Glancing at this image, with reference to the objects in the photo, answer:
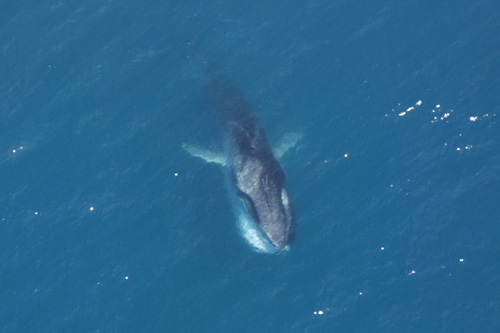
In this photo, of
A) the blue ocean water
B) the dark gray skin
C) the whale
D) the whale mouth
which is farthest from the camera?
the whale mouth

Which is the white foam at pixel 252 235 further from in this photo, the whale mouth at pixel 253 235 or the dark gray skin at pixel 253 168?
the dark gray skin at pixel 253 168

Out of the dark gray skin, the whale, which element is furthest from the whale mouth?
the dark gray skin

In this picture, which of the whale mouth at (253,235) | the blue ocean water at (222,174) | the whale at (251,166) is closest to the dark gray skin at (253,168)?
the whale at (251,166)

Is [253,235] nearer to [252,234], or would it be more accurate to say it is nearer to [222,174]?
[252,234]

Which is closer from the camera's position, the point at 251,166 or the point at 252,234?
the point at 252,234

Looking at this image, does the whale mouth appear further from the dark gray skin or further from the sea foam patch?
the dark gray skin

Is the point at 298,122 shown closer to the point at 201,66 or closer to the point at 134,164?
the point at 201,66

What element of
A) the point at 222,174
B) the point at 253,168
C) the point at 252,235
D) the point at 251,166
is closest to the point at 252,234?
the point at 252,235
